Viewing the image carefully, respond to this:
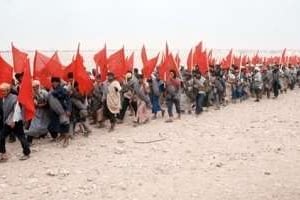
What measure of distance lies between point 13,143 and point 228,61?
508 inches

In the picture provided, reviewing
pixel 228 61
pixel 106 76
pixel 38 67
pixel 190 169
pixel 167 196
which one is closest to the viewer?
pixel 167 196

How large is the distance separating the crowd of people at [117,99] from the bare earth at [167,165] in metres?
0.48

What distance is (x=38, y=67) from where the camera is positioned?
41.6 feet

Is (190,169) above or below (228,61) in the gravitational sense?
below

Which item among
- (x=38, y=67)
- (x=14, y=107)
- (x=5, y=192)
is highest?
(x=38, y=67)

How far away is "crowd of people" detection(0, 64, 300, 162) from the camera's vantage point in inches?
391

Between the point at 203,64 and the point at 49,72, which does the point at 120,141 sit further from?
the point at 203,64

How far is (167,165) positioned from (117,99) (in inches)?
147

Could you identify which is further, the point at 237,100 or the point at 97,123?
the point at 237,100

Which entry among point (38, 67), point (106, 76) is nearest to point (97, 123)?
point (106, 76)

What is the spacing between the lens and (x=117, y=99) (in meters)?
12.2

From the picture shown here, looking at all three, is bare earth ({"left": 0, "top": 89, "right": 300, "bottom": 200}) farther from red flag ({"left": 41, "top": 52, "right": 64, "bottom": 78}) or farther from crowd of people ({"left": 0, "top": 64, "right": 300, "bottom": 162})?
red flag ({"left": 41, "top": 52, "right": 64, "bottom": 78})

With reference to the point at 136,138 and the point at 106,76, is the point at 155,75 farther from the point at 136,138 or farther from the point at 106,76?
the point at 136,138

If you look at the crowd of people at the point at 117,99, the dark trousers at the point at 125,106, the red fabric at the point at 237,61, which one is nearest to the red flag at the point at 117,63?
the crowd of people at the point at 117,99
